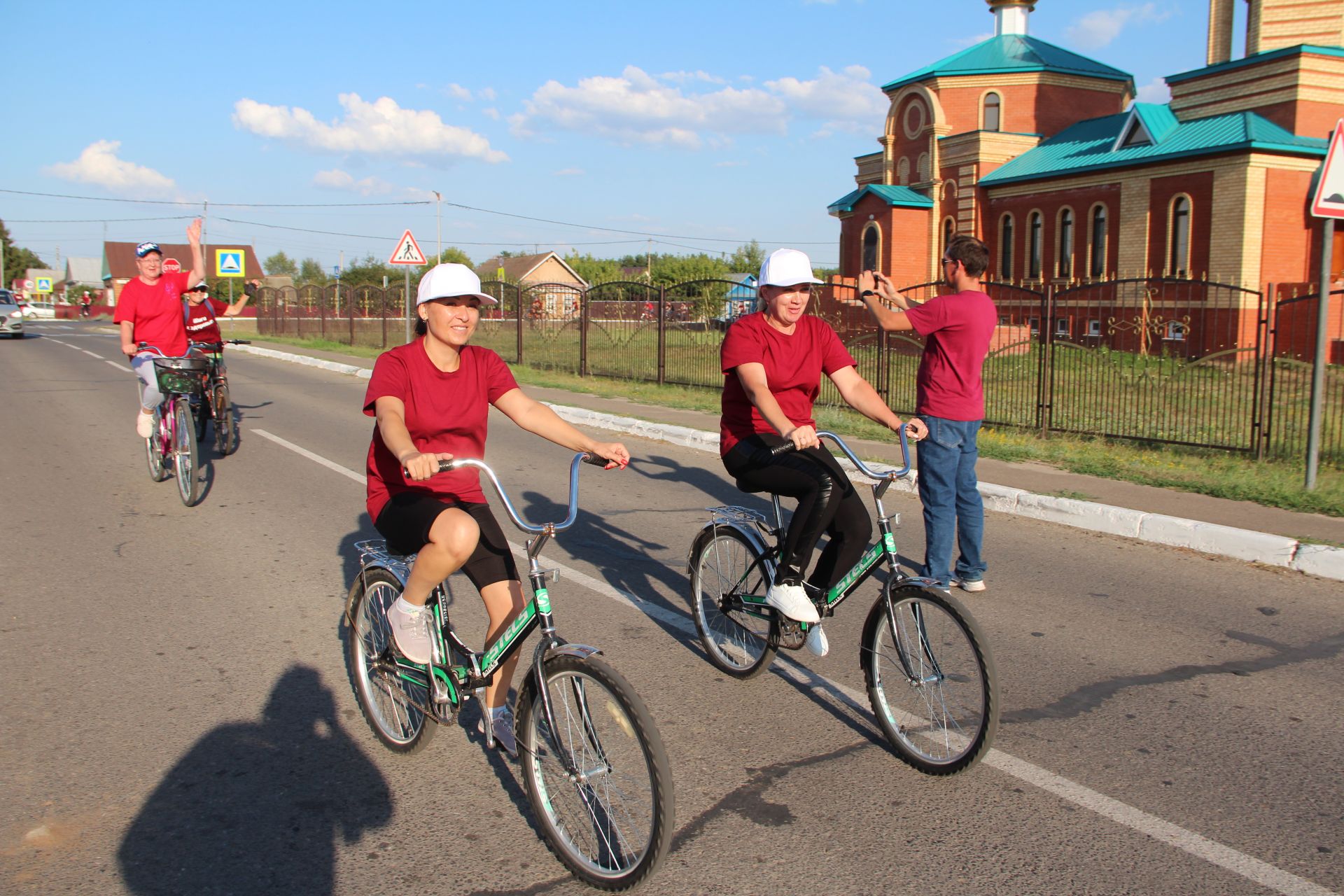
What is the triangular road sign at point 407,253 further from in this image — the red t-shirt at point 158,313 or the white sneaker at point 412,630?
the white sneaker at point 412,630

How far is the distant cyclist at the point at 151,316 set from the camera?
9258 millimetres

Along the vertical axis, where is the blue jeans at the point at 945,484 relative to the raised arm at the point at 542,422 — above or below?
below

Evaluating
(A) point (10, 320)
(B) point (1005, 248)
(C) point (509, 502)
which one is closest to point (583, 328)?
(C) point (509, 502)

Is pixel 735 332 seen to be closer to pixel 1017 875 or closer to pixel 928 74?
pixel 1017 875

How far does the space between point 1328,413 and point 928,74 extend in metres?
30.0

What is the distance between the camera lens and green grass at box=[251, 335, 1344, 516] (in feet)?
28.1

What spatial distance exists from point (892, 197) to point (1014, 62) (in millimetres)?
6874

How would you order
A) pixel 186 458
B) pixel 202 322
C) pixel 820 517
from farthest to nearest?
pixel 202 322, pixel 186 458, pixel 820 517

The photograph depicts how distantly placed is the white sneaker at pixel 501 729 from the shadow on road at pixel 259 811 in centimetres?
45

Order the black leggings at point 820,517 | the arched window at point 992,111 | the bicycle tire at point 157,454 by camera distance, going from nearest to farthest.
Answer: the black leggings at point 820,517 → the bicycle tire at point 157,454 → the arched window at point 992,111

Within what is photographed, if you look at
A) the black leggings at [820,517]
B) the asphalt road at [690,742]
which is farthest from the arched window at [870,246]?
the black leggings at [820,517]

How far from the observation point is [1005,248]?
34.0 m

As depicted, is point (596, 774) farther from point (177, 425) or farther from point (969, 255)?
point (177, 425)

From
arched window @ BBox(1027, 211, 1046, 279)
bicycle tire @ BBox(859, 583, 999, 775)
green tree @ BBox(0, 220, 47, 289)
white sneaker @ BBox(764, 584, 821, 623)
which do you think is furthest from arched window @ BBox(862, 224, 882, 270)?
green tree @ BBox(0, 220, 47, 289)
